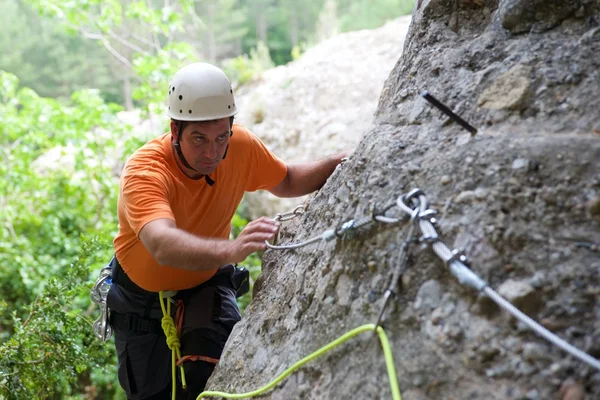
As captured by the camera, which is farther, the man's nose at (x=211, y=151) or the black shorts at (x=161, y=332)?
the black shorts at (x=161, y=332)

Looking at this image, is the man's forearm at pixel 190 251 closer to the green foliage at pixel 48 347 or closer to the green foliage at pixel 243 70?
the green foliage at pixel 48 347

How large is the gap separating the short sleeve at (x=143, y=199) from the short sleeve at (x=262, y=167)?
0.63m

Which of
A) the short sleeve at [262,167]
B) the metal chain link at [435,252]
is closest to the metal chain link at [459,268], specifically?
the metal chain link at [435,252]

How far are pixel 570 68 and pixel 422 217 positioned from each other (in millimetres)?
705

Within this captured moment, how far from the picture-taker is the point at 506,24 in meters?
2.09

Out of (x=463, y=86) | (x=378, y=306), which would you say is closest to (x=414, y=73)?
(x=463, y=86)

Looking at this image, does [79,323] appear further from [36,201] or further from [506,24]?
[36,201]

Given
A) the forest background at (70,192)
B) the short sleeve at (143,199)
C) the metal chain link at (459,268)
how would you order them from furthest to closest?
the forest background at (70,192)
the short sleeve at (143,199)
the metal chain link at (459,268)

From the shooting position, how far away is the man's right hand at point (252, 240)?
88.8 inches

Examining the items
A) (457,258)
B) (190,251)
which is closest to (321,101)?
(190,251)

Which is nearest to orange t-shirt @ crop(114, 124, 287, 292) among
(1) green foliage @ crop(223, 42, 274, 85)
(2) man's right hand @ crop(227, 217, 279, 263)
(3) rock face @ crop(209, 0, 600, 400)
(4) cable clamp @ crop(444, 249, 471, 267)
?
(2) man's right hand @ crop(227, 217, 279, 263)

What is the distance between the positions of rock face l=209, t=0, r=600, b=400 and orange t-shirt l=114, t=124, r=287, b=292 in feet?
2.13

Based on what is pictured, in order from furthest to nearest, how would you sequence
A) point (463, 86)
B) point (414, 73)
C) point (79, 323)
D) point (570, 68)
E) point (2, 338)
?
point (2, 338) → point (79, 323) → point (414, 73) → point (463, 86) → point (570, 68)

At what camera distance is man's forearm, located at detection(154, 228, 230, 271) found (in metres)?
2.27
